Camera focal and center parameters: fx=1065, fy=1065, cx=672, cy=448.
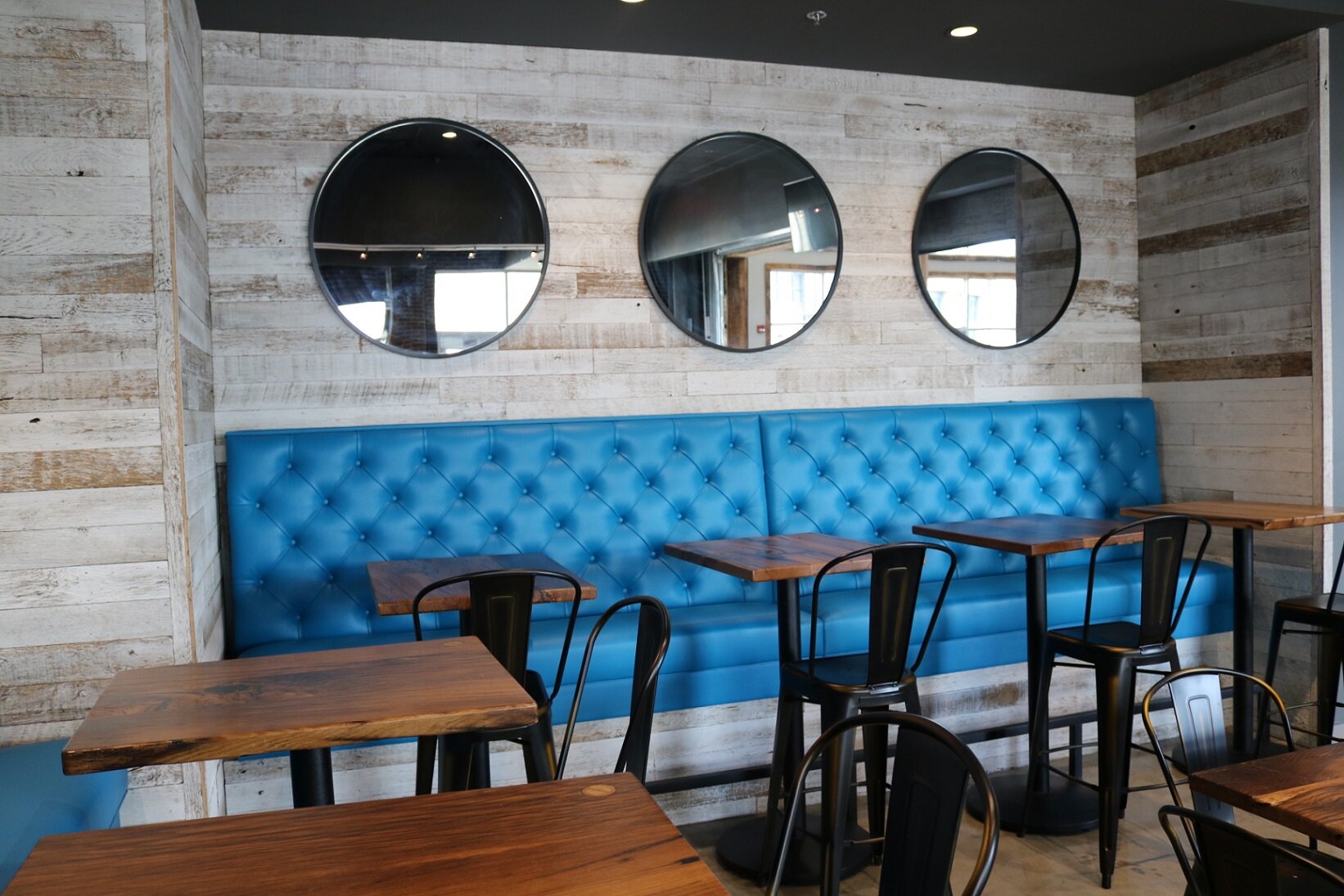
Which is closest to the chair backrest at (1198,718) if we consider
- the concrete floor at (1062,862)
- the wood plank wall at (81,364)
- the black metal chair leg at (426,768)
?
the concrete floor at (1062,862)

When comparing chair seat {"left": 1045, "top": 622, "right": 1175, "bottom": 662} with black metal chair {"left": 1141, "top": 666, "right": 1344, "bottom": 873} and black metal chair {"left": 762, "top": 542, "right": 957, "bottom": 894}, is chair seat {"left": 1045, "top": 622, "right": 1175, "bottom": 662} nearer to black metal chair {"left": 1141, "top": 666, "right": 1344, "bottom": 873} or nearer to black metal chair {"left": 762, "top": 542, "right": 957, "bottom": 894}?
black metal chair {"left": 762, "top": 542, "right": 957, "bottom": 894}

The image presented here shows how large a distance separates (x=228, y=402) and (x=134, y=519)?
1050mm

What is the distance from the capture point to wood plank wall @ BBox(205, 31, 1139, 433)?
11.3 ft

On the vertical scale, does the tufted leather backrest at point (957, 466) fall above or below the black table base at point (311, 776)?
above

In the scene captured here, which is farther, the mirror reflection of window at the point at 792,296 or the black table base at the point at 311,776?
the mirror reflection of window at the point at 792,296

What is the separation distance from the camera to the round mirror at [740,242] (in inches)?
152

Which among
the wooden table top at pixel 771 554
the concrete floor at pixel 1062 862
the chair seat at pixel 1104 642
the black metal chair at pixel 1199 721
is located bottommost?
the concrete floor at pixel 1062 862

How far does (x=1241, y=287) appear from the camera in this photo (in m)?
4.17

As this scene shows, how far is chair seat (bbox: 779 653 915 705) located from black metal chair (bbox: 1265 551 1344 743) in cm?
156

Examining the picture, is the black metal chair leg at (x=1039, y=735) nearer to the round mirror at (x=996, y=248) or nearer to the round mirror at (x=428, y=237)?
the round mirror at (x=996, y=248)

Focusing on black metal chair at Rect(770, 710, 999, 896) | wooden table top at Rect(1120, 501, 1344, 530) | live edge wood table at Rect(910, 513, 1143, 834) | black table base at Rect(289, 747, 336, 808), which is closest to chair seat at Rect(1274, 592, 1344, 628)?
wooden table top at Rect(1120, 501, 1344, 530)

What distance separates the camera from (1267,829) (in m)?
3.12

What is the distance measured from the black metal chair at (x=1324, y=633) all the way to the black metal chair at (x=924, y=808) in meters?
2.58

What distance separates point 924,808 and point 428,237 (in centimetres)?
279
